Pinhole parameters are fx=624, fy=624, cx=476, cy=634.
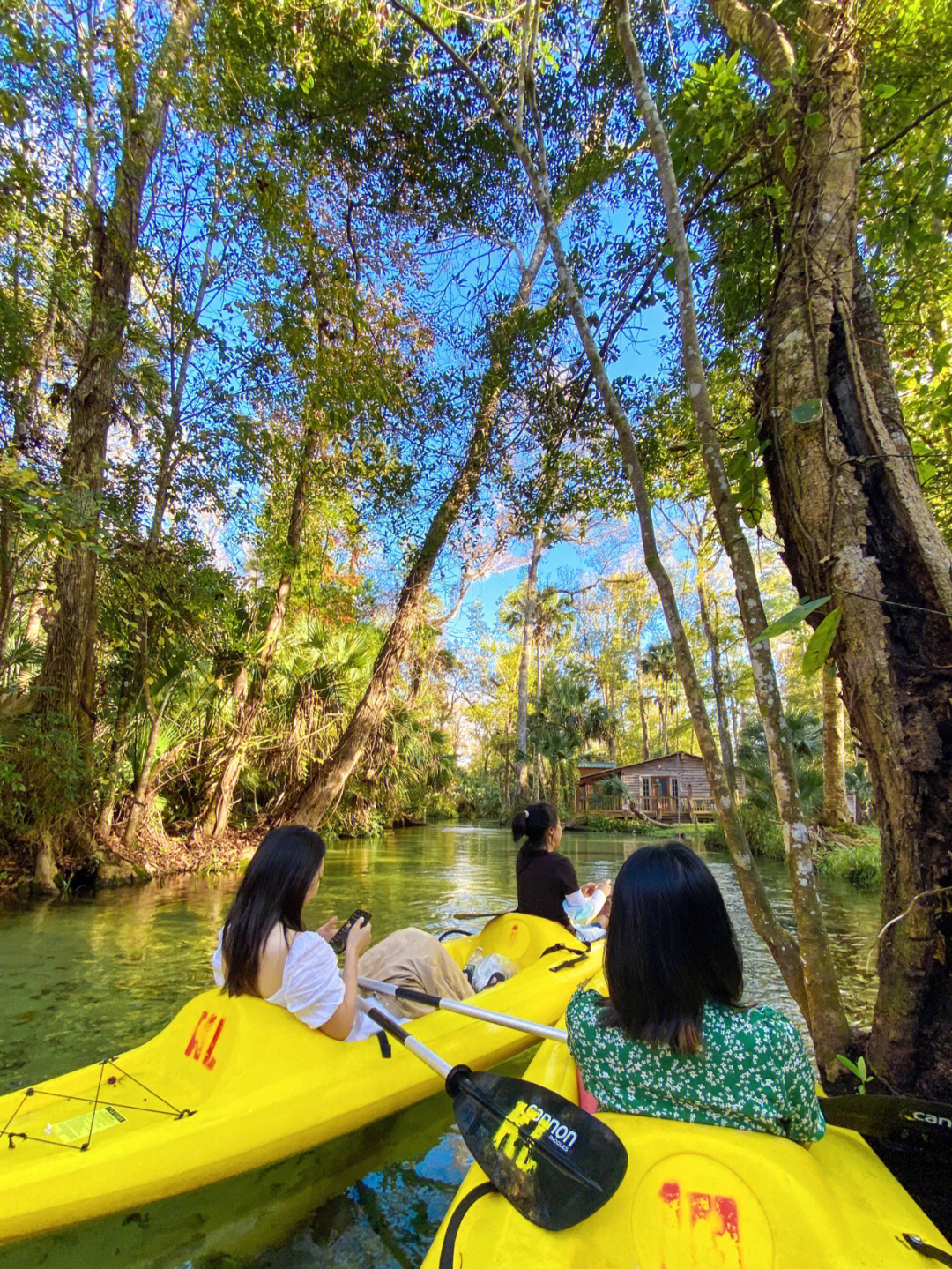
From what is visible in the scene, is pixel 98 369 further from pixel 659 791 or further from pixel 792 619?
pixel 659 791

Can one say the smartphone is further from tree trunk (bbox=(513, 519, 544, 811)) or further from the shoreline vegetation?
tree trunk (bbox=(513, 519, 544, 811))

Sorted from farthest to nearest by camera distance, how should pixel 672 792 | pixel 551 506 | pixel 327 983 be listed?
1. pixel 672 792
2. pixel 551 506
3. pixel 327 983

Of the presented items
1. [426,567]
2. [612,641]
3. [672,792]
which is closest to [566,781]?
[672,792]

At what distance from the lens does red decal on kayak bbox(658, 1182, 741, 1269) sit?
1.19 meters

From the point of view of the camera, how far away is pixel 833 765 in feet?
41.1


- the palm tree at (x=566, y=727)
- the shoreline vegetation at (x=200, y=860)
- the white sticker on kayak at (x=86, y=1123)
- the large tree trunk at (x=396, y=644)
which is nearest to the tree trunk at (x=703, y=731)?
the white sticker on kayak at (x=86, y=1123)

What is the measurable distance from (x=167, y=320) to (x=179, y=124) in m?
2.03

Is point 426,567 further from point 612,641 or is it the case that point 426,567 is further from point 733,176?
point 612,641

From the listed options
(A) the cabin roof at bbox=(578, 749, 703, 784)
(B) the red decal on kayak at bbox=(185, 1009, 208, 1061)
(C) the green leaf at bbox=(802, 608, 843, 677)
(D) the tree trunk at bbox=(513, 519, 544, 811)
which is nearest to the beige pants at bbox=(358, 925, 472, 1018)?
(B) the red decal on kayak at bbox=(185, 1009, 208, 1061)

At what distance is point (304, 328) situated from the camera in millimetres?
7125

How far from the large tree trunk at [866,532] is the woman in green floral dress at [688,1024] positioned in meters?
0.97

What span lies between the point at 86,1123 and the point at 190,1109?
13.4 inches

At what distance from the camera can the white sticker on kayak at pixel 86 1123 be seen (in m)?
2.14

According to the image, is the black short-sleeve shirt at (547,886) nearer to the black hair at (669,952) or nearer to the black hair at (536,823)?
the black hair at (536,823)
